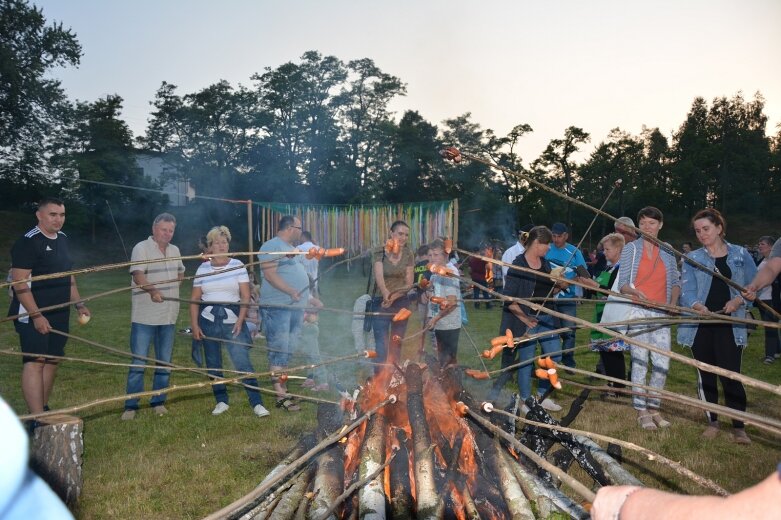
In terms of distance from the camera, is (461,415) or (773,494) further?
(461,415)

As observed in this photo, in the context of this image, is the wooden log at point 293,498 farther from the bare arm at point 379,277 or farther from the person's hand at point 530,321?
the bare arm at point 379,277

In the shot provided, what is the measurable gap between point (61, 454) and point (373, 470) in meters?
2.30

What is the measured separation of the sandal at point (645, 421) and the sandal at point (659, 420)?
75 mm

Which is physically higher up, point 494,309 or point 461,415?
point 461,415

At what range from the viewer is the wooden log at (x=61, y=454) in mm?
3951

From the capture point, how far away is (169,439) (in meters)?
5.33

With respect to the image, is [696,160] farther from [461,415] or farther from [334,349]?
[461,415]

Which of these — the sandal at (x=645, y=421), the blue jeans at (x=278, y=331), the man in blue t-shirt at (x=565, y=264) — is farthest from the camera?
the man in blue t-shirt at (x=565, y=264)

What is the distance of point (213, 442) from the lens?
17.2 ft

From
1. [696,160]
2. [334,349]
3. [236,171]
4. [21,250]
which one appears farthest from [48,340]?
[696,160]

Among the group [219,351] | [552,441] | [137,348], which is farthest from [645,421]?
[137,348]

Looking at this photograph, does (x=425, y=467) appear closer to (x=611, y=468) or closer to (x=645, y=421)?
(x=611, y=468)

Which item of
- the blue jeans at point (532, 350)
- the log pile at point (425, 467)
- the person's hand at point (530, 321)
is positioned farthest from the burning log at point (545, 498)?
the blue jeans at point (532, 350)

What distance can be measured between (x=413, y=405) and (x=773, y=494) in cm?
286
